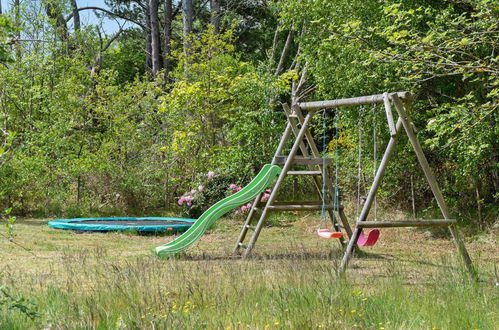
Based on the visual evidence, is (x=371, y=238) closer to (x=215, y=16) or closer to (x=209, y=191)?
(x=209, y=191)

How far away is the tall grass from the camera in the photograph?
4281 millimetres

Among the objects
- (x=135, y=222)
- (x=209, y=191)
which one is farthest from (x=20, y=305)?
(x=209, y=191)

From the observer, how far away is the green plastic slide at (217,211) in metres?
8.33

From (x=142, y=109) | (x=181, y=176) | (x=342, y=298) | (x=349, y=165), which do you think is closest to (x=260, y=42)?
(x=142, y=109)

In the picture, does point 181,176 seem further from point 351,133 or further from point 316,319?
point 316,319

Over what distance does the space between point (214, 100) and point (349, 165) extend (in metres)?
3.70

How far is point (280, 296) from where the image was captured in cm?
477

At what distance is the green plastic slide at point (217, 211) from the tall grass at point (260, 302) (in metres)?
2.51

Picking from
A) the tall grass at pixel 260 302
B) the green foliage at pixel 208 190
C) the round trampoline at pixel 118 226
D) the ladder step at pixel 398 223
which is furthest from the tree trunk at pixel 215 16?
the tall grass at pixel 260 302

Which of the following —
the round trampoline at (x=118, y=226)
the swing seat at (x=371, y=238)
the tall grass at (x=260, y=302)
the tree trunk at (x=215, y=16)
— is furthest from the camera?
the tree trunk at (x=215, y=16)

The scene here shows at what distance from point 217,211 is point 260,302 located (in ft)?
12.5

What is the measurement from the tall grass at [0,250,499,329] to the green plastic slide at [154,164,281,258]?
2511mm

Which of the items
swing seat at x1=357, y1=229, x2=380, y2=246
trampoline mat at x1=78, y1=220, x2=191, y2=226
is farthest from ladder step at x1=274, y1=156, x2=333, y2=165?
trampoline mat at x1=78, y1=220, x2=191, y2=226

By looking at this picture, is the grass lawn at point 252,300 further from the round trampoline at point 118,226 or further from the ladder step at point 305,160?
the round trampoline at point 118,226
